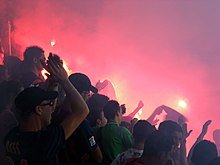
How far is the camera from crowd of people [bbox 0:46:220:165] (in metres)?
2.81

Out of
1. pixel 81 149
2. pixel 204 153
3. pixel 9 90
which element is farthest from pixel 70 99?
pixel 204 153

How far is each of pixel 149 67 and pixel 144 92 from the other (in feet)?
3.74

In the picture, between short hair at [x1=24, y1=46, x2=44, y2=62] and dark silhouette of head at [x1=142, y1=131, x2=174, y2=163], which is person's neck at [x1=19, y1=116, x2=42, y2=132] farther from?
short hair at [x1=24, y1=46, x2=44, y2=62]

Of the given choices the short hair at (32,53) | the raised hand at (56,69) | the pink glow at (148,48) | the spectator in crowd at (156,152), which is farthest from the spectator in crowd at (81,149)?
the pink glow at (148,48)

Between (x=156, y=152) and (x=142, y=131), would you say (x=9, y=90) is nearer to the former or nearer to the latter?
(x=142, y=131)

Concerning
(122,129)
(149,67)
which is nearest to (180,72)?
(149,67)

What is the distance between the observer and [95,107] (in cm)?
461

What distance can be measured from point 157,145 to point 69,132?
2.34 ft

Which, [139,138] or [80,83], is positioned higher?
[80,83]

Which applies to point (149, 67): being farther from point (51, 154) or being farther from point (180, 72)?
point (51, 154)

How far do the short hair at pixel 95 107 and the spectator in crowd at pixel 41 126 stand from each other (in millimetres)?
1642

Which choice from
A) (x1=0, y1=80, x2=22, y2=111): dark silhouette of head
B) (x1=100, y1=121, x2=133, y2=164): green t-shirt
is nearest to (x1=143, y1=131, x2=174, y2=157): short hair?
(x1=100, y1=121, x2=133, y2=164): green t-shirt

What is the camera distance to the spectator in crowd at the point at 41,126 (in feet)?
9.07

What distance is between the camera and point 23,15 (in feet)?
45.9
